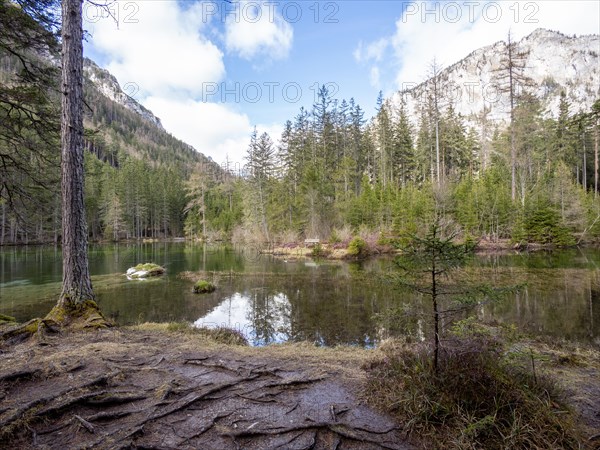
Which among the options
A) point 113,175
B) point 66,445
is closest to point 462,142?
point 66,445

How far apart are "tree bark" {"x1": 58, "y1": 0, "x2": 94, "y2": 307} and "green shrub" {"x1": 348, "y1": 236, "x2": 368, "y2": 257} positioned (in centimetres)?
1944

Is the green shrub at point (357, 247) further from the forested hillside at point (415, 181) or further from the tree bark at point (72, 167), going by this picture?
the tree bark at point (72, 167)

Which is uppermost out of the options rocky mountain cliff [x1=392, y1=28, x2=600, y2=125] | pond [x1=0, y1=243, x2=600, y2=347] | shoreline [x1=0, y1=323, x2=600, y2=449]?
rocky mountain cliff [x1=392, y1=28, x2=600, y2=125]

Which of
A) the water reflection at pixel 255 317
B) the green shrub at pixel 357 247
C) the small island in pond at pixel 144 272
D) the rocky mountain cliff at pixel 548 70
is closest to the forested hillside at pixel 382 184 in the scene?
the green shrub at pixel 357 247

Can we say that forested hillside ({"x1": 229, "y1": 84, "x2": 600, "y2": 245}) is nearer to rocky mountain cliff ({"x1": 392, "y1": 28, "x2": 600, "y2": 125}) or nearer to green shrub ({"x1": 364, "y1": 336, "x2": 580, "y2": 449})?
green shrub ({"x1": 364, "y1": 336, "x2": 580, "y2": 449})

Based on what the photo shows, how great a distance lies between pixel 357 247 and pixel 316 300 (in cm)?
1337

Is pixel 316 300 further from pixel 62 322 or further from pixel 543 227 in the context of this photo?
pixel 543 227

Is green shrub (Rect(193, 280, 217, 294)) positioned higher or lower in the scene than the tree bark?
lower

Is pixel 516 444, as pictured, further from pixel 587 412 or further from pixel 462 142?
pixel 462 142

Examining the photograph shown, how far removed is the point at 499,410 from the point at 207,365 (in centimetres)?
326

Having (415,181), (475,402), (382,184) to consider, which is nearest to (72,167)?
(475,402)

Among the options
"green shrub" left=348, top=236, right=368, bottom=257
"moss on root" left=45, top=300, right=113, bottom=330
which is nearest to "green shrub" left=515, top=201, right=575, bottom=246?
"green shrub" left=348, top=236, right=368, bottom=257

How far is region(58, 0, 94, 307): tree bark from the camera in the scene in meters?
6.02

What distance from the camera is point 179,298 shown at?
12070 mm
